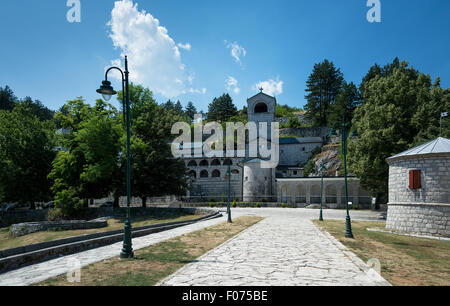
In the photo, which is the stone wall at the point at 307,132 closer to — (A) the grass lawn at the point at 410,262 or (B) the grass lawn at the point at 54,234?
(B) the grass lawn at the point at 54,234

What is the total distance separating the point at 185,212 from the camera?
94.9 feet

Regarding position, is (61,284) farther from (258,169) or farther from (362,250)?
(258,169)

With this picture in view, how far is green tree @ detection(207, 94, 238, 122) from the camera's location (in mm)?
80375

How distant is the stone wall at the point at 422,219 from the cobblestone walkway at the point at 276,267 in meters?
8.93

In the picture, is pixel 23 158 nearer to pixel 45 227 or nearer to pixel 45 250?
pixel 45 227

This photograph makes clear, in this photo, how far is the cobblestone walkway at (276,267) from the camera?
5752 millimetres

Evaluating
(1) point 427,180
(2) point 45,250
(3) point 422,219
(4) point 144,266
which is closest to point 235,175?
(3) point 422,219

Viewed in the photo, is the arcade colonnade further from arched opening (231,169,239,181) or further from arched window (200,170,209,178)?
arched window (200,170,209,178)

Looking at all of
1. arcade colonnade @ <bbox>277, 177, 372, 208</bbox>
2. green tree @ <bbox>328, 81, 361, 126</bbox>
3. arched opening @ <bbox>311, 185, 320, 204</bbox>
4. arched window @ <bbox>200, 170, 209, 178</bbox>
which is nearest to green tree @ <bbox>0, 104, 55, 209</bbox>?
arched window @ <bbox>200, 170, 209, 178</bbox>

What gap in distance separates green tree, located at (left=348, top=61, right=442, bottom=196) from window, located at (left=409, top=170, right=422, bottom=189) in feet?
25.0

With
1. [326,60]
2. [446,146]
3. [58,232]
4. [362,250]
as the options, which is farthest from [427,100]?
[326,60]

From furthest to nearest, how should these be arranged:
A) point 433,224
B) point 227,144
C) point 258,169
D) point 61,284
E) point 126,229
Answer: point 227,144, point 258,169, point 433,224, point 126,229, point 61,284

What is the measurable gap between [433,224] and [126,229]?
16.6 metres

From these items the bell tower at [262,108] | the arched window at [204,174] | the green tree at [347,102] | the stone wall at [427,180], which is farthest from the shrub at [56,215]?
the green tree at [347,102]
